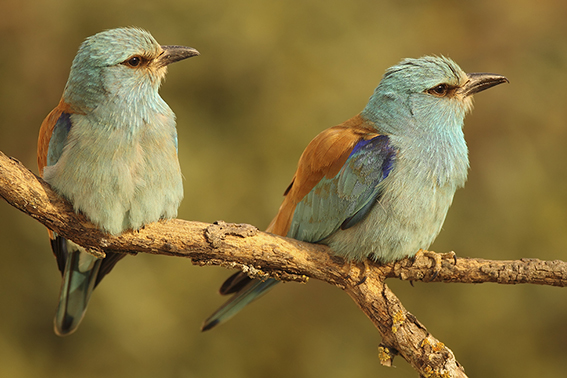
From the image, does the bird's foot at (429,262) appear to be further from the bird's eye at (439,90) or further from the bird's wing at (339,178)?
the bird's eye at (439,90)

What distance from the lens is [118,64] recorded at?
8.39 feet

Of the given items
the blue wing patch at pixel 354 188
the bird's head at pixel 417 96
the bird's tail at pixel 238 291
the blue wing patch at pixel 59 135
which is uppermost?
the bird's head at pixel 417 96

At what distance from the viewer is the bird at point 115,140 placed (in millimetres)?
2488

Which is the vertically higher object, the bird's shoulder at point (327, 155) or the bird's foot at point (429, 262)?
the bird's shoulder at point (327, 155)

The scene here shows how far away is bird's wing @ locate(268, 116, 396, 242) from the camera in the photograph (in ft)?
8.75

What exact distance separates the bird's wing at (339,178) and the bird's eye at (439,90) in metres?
0.35

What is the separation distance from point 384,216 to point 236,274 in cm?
82

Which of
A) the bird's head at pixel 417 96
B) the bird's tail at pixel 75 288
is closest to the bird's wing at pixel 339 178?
the bird's head at pixel 417 96

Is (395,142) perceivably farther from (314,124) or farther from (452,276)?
(314,124)

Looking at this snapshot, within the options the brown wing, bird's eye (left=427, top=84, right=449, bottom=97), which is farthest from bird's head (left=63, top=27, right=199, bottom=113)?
bird's eye (left=427, top=84, right=449, bottom=97)

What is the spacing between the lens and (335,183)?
275 centimetres

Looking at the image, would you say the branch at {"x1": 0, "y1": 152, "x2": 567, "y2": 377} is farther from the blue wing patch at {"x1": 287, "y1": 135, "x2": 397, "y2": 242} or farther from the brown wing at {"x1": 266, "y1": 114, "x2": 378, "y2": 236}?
the brown wing at {"x1": 266, "y1": 114, "x2": 378, "y2": 236}

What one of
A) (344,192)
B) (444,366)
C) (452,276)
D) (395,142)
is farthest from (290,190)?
(444,366)

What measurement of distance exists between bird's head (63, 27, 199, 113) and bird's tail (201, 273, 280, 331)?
104cm
